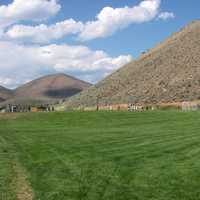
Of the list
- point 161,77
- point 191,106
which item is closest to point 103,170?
point 191,106

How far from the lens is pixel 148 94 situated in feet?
325

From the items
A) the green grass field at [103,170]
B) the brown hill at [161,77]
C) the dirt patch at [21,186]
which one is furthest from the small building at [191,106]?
the dirt patch at [21,186]

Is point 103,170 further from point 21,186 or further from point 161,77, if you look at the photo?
point 161,77

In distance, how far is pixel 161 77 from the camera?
108 meters

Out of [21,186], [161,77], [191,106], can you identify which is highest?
[161,77]

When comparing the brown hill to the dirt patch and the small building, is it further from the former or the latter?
the dirt patch

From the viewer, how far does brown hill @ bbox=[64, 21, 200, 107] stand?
3765 inches

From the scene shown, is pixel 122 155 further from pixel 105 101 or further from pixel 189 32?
pixel 189 32

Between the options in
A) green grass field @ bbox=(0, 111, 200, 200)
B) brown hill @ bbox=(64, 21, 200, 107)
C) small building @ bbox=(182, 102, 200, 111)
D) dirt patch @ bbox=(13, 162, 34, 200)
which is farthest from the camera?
brown hill @ bbox=(64, 21, 200, 107)

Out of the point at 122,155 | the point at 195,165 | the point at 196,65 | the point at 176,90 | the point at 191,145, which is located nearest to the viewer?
the point at 195,165

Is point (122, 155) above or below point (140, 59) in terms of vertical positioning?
below

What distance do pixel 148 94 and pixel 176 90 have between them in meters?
7.22

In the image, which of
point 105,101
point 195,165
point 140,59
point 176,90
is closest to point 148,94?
point 176,90

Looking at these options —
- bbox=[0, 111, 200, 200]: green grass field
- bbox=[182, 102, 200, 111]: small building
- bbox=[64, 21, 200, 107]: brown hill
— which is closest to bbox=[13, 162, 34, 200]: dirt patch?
bbox=[0, 111, 200, 200]: green grass field
